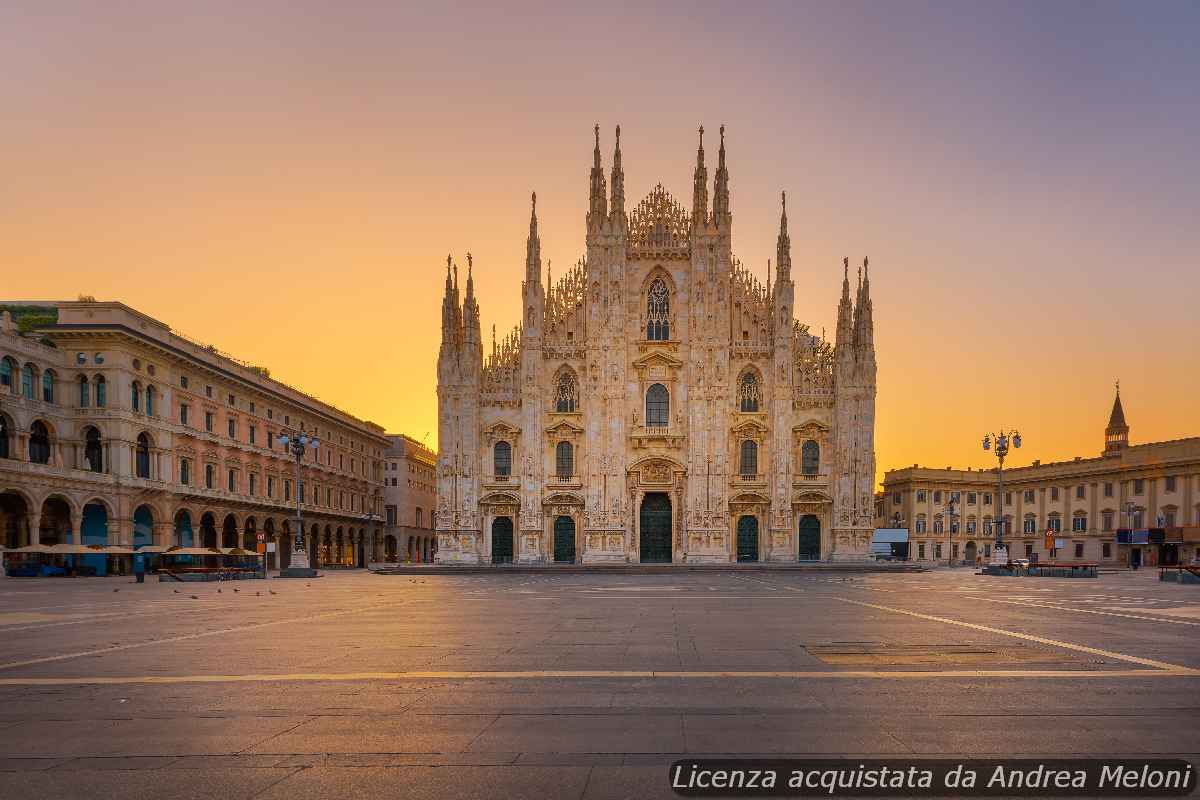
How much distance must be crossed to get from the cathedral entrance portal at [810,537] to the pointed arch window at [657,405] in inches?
478

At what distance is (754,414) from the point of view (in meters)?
60.1

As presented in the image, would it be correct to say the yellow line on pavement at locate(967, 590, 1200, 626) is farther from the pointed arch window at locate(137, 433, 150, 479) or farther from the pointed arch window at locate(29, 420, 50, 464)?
the pointed arch window at locate(29, 420, 50, 464)

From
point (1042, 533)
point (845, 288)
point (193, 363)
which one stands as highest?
point (845, 288)

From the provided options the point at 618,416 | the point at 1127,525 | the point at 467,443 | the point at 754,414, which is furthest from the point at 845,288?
the point at 1127,525

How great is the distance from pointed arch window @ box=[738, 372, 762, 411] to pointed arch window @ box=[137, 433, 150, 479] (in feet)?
128

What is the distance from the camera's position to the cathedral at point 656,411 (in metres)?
59.0

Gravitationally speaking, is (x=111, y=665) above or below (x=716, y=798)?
below

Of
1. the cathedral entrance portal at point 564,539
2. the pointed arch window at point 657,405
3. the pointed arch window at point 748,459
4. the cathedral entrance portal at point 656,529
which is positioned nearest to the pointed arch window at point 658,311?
the pointed arch window at point 657,405

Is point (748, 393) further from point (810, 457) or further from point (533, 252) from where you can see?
point (533, 252)

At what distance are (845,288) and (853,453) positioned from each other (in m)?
11.6

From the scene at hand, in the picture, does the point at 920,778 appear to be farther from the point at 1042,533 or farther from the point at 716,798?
the point at 1042,533

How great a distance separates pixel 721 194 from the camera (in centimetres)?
6059

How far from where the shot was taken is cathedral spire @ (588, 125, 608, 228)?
60.3 m

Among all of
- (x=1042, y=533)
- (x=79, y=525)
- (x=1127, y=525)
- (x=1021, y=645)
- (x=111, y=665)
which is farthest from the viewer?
(x=1042, y=533)
